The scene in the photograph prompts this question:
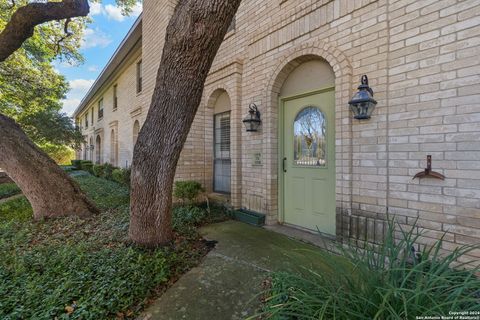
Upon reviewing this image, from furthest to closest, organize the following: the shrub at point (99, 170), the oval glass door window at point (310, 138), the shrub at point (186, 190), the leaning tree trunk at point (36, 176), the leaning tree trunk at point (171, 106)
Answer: the shrub at point (99, 170), the shrub at point (186, 190), the leaning tree trunk at point (36, 176), the oval glass door window at point (310, 138), the leaning tree trunk at point (171, 106)

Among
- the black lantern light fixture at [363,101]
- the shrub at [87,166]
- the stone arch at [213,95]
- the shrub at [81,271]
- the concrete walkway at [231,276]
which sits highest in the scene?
the stone arch at [213,95]

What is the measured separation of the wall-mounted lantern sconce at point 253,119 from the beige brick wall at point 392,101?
13 cm


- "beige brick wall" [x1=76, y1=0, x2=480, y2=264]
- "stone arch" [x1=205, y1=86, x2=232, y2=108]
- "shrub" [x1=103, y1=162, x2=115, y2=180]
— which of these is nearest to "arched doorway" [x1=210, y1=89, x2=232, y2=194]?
"stone arch" [x1=205, y1=86, x2=232, y2=108]

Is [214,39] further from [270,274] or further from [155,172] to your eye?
[270,274]

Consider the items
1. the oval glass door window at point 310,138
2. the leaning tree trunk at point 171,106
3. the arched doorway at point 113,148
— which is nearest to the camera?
the leaning tree trunk at point 171,106

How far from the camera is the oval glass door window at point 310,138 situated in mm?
3711

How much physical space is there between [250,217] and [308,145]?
169 centimetres

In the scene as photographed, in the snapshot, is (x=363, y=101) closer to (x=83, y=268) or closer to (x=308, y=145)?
(x=308, y=145)

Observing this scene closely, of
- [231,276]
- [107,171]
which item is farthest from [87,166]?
[231,276]

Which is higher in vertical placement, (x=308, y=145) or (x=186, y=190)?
(x=308, y=145)

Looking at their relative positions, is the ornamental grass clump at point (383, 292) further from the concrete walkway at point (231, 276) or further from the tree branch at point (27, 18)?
the tree branch at point (27, 18)

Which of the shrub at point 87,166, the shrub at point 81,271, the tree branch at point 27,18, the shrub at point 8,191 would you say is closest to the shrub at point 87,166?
the shrub at point 87,166

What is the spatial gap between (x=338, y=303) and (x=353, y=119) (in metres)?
2.38

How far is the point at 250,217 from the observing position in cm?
439
